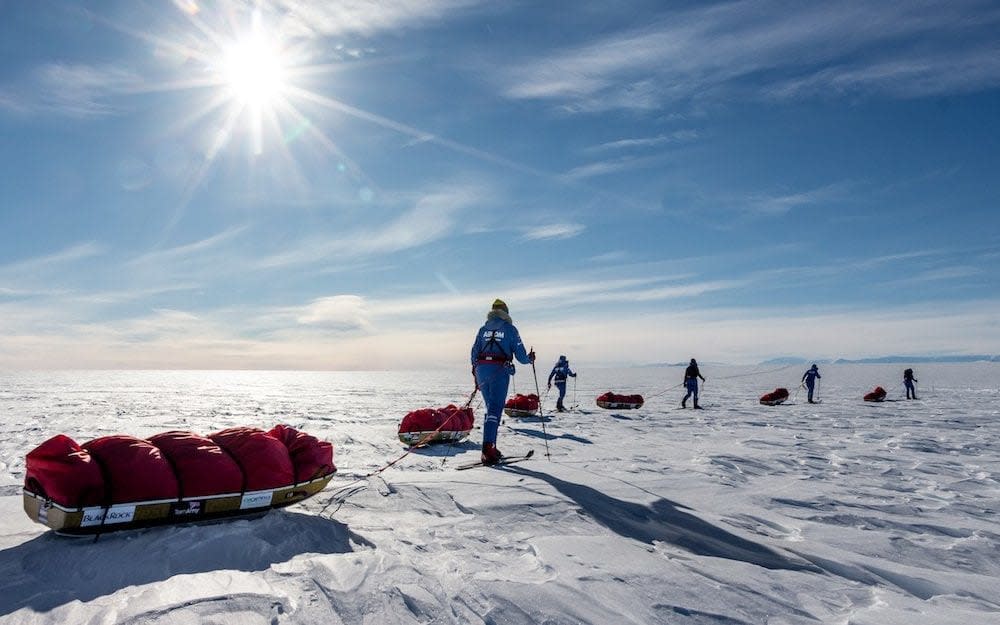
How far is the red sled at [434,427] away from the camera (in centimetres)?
914

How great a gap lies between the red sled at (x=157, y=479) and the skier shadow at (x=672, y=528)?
101 inches

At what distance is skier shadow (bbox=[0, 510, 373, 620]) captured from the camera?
2850mm

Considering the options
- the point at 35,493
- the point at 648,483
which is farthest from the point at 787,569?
the point at 35,493

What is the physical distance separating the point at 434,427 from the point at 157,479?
575 cm

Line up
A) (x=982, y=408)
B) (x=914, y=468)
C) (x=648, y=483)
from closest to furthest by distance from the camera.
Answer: (x=648, y=483), (x=914, y=468), (x=982, y=408)

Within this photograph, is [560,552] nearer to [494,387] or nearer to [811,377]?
[494,387]

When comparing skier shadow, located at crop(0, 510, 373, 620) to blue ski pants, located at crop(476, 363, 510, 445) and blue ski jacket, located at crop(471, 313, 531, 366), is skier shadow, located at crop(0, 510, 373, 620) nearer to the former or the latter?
blue ski pants, located at crop(476, 363, 510, 445)

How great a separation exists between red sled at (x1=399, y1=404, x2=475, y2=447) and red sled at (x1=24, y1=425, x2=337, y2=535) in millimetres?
4611

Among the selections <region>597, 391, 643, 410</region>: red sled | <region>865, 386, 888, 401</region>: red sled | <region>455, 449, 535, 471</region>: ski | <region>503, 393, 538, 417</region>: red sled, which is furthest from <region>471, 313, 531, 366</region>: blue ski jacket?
<region>865, 386, 888, 401</region>: red sled

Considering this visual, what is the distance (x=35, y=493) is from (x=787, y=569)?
201 inches

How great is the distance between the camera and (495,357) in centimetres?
774

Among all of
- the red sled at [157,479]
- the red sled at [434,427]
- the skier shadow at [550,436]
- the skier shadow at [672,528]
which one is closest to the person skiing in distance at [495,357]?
the red sled at [434,427]

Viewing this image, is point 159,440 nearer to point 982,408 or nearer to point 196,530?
point 196,530

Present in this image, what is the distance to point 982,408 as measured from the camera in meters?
18.5
